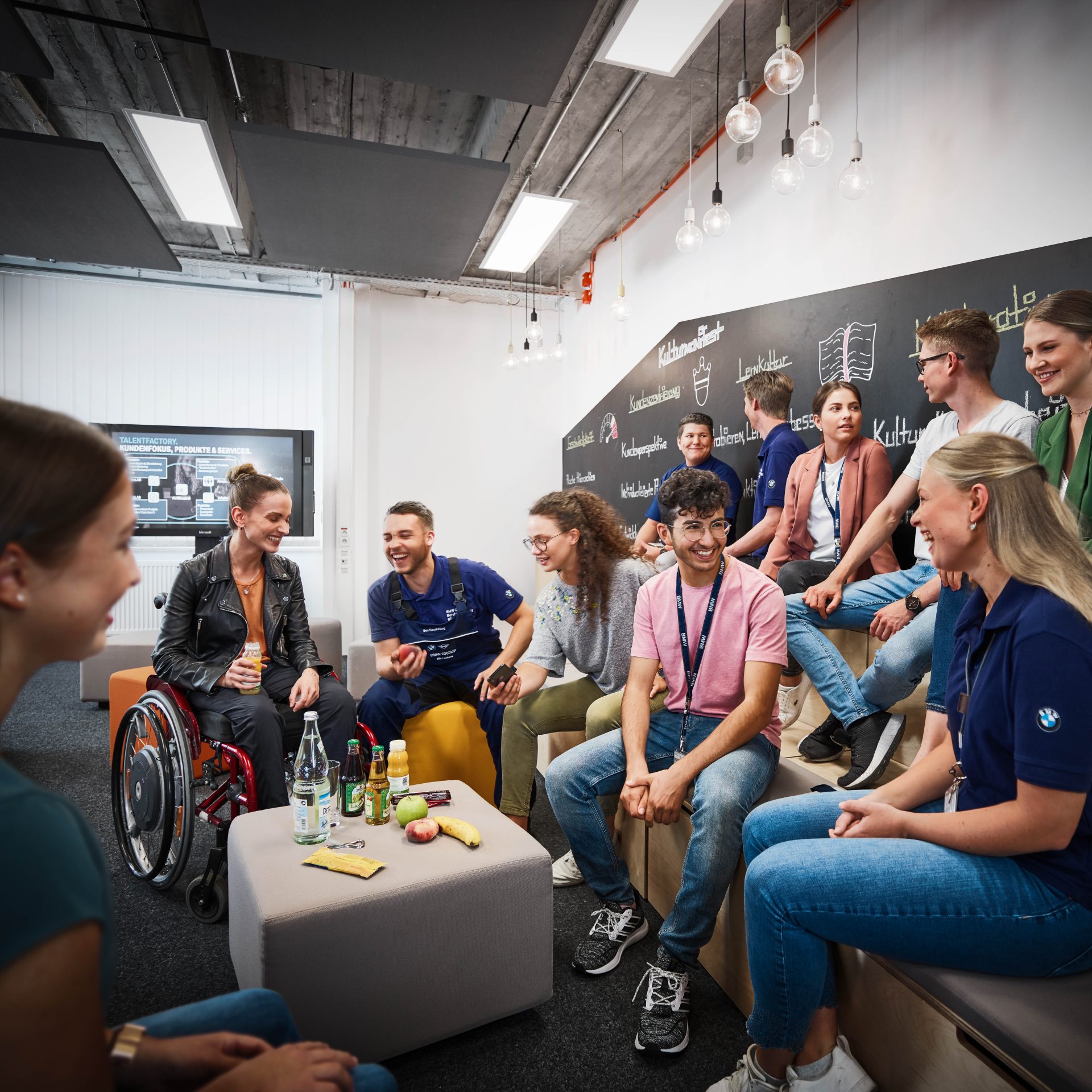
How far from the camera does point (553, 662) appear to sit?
258 centimetres

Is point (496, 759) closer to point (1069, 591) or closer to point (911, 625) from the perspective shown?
point (911, 625)

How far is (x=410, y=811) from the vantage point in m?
1.78

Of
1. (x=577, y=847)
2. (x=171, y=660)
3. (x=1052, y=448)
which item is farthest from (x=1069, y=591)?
(x=171, y=660)

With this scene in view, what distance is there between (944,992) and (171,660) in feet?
7.58

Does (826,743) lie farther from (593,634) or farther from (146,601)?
(146,601)

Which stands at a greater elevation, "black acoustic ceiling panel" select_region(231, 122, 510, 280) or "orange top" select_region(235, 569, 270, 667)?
"black acoustic ceiling panel" select_region(231, 122, 510, 280)

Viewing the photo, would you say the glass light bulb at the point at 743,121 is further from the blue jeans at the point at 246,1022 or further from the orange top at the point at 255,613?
the blue jeans at the point at 246,1022

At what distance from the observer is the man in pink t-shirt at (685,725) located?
179cm

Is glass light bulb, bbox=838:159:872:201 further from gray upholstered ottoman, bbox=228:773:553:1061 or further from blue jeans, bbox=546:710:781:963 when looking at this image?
gray upholstered ottoman, bbox=228:773:553:1061

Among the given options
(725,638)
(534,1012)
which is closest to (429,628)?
(725,638)

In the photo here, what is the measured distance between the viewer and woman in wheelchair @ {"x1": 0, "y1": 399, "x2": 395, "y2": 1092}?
0.55m

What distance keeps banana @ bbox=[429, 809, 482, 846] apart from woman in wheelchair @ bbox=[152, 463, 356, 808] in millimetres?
767

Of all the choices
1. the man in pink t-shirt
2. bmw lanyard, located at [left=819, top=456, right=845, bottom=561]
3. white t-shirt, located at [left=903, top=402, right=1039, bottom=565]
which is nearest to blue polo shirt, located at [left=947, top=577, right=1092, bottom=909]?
the man in pink t-shirt

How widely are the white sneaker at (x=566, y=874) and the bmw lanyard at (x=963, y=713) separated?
128 centimetres
